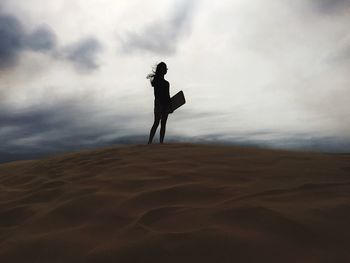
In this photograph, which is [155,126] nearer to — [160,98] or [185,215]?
[160,98]

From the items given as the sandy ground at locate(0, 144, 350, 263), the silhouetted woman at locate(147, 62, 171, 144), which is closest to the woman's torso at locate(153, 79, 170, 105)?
the silhouetted woman at locate(147, 62, 171, 144)

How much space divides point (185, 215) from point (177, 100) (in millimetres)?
5069

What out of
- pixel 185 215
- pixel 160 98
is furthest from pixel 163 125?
pixel 185 215

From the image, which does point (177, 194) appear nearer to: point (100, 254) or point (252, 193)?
point (252, 193)

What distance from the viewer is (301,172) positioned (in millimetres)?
3342

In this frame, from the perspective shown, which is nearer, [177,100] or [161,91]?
[161,91]

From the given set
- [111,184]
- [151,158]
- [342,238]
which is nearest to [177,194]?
[111,184]

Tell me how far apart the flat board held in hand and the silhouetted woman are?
104mm

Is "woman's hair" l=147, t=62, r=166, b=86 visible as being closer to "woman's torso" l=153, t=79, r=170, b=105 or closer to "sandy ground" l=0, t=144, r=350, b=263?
"woman's torso" l=153, t=79, r=170, b=105

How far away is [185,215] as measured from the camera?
2.15 meters

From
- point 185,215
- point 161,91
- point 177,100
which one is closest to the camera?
point 185,215

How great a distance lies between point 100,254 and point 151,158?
2.78 m

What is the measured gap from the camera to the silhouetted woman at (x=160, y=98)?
700 centimetres

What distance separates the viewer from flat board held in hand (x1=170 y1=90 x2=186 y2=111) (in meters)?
7.08
